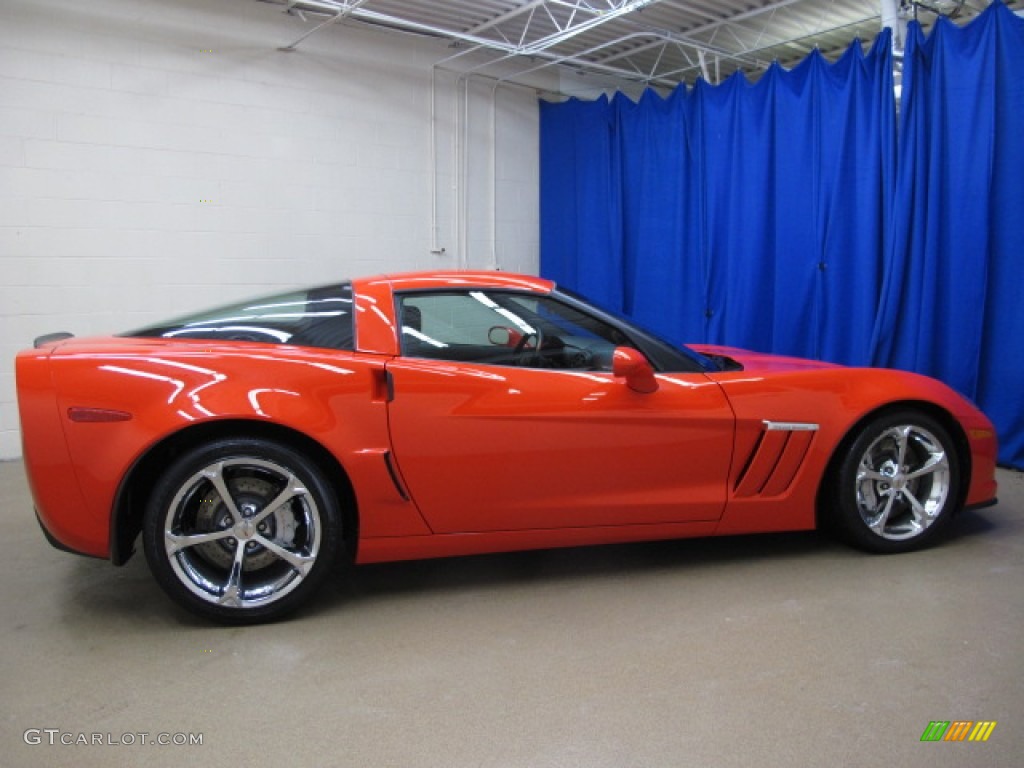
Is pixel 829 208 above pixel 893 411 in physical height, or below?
above

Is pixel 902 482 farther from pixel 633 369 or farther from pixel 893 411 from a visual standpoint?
pixel 633 369

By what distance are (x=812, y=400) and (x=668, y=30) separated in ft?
15.1

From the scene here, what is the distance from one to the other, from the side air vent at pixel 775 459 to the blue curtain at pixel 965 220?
2413mm

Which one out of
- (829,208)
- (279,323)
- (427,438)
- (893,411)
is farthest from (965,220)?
(279,323)

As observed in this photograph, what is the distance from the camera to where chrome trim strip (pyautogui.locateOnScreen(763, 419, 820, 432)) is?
2965 mm

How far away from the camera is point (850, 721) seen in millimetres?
2021

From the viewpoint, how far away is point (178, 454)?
8.41ft

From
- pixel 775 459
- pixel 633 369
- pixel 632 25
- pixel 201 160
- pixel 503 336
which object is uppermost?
pixel 632 25

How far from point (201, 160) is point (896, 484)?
5.14 meters

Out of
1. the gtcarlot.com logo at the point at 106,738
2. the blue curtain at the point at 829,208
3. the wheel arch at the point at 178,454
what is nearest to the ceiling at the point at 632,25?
the blue curtain at the point at 829,208

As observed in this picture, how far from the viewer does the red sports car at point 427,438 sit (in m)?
2.49

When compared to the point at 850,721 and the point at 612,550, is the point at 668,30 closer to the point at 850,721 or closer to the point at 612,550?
the point at 612,550

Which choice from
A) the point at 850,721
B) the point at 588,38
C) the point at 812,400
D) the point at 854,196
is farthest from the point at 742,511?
the point at 588,38

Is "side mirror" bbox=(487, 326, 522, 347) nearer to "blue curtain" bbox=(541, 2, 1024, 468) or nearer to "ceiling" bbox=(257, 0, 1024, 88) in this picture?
"blue curtain" bbox=(541, 2, 1024, 468)
